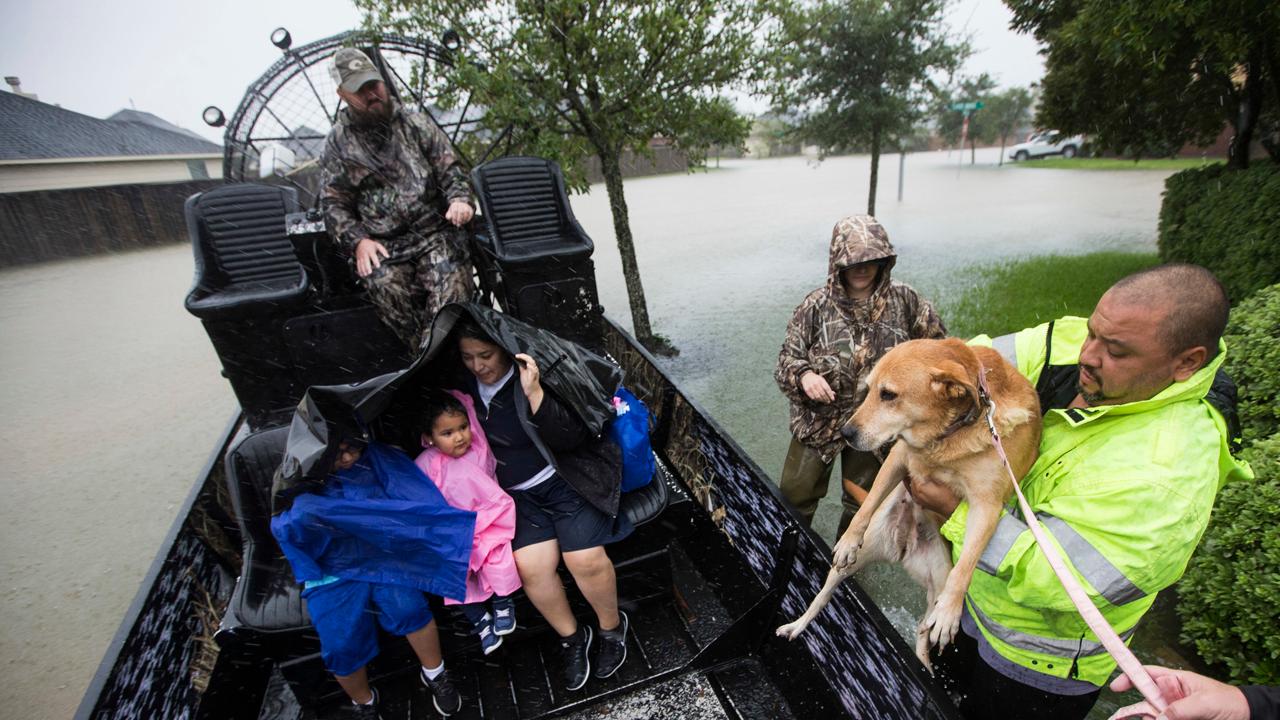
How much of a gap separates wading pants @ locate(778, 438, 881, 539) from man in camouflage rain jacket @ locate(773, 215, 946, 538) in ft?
0.30

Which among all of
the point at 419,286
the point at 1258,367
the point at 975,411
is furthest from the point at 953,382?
the point at 419,286

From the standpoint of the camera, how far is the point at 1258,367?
2730mm

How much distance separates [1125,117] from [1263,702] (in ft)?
32.0

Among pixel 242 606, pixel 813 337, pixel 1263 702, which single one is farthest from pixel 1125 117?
pixel 242 606

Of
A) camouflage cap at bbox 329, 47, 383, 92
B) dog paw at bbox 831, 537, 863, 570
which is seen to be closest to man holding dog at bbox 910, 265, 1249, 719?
dog paw at bbox 831, 537, 863, 570

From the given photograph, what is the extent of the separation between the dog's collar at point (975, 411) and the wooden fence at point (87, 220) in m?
21.8

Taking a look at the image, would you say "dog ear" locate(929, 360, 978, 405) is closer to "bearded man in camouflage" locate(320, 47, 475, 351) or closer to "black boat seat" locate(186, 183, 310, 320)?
"bearded man in camouflage" locate(320, 47, 475, 351)

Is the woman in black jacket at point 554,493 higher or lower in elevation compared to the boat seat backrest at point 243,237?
lower

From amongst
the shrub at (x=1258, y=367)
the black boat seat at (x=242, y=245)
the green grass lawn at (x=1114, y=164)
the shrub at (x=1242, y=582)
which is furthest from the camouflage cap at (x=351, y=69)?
the green grass lawn at (x=1114, y=164)

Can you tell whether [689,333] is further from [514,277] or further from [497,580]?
[497,580]

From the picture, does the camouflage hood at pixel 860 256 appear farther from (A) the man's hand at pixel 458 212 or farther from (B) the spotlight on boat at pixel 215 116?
(B) the spotlight on boat at pixel 215 116

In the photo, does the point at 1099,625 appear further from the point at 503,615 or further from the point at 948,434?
the point at 503,615

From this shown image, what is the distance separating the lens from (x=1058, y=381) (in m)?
1.68

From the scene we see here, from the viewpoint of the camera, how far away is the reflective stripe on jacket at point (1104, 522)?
1.21m
